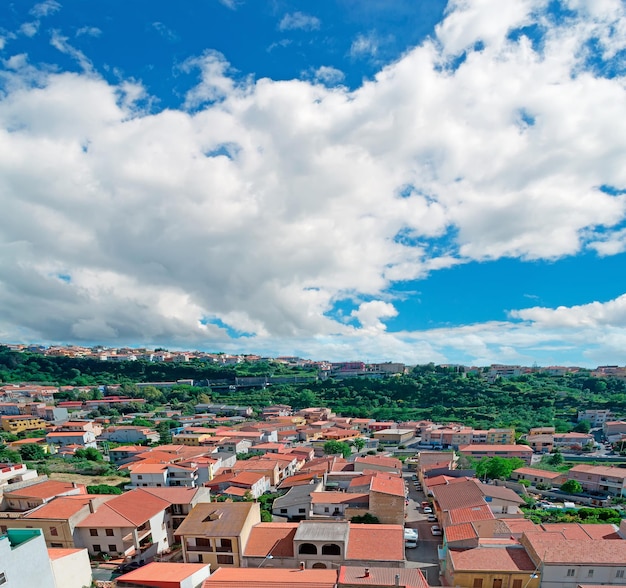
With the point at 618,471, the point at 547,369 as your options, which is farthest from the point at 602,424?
the point at 547,369

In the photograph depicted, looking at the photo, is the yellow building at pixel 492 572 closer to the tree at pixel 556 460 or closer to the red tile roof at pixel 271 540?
the red tile roof at pixel 271 540

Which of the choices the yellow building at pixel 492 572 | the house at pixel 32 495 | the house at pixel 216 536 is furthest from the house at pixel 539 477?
the house at pixel 32 495

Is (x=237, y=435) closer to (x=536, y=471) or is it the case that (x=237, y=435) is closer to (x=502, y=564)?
(x=536, y=471)

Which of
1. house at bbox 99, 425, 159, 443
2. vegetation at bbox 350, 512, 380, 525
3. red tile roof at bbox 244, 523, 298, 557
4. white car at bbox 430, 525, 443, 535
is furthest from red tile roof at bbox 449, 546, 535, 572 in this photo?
house at bbox 99, 425, 159, 443

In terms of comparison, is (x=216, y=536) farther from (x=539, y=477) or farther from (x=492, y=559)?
(x=539, y=477)

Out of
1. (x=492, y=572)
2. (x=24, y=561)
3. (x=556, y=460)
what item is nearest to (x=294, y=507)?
(x=492, y=572)

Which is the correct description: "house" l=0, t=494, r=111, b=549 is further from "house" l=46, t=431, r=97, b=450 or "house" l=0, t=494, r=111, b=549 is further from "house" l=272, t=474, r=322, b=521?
"house" l=46, t=431, r=97, b=450
